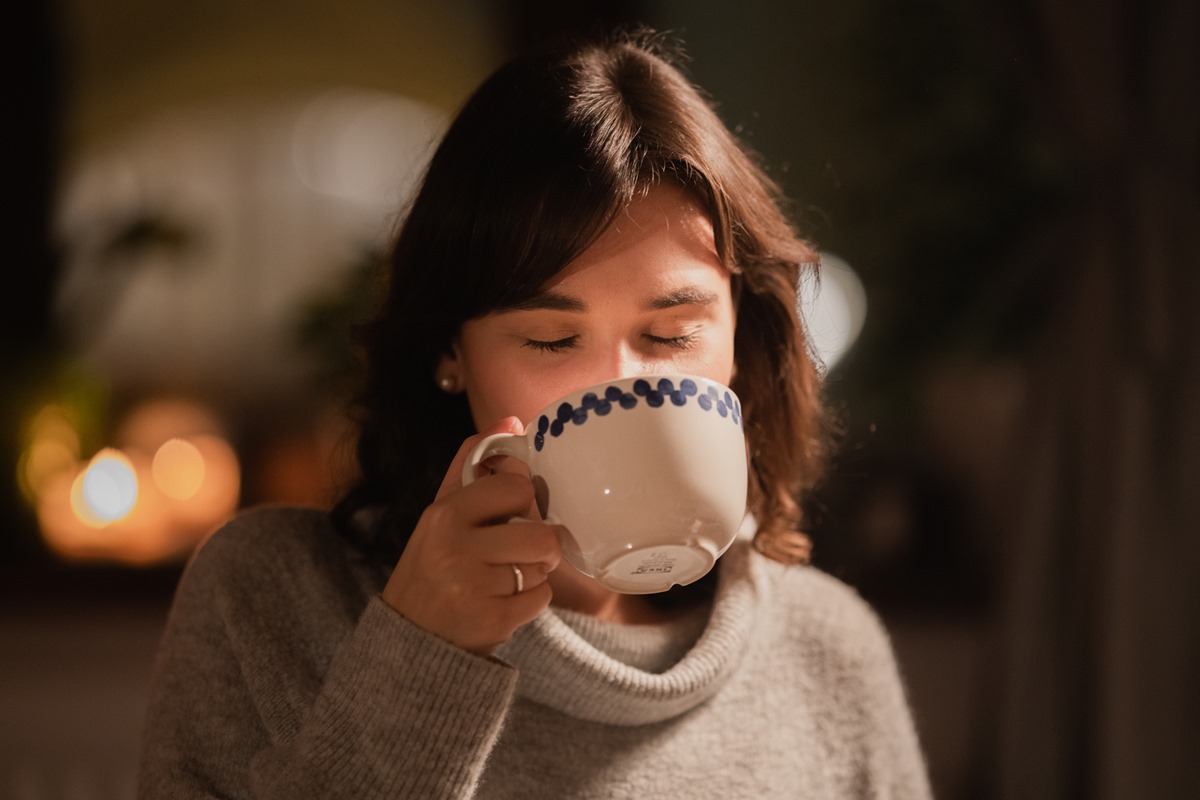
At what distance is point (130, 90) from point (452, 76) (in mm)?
868

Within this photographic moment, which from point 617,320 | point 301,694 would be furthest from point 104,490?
point 617,320

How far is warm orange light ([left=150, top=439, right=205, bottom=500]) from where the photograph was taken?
216cm

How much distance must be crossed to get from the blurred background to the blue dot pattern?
0.40m

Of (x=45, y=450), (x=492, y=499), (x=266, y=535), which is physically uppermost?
(x=492, y=499)

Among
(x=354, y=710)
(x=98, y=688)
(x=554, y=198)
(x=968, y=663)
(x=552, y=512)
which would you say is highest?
(x=554, y=198)

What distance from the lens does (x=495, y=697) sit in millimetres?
717

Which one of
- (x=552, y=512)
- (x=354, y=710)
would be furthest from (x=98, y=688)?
(x=552, y=512)

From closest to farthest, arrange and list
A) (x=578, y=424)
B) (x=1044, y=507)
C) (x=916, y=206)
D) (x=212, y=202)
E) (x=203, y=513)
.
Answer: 1. (x=578, y=424)
2. (x=1044, y=507)
3. (x=916, y=206)
4. (x=203, y=513)
5. (x=212, y=202)

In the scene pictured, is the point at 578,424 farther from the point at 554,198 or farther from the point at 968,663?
the point at 968,663

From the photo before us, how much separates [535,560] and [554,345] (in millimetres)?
183

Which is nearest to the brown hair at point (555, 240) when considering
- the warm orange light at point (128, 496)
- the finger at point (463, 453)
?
the finger at point (463, 453)

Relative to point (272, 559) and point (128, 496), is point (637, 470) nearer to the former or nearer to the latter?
point (272, 559)

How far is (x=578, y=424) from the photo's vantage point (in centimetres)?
65

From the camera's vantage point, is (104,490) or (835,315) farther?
(104,490)
